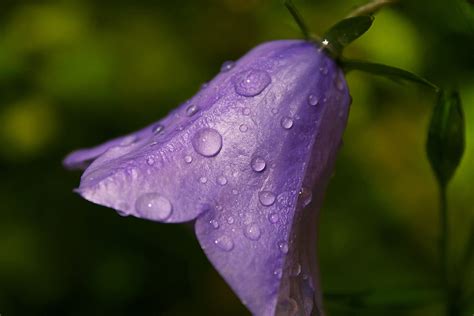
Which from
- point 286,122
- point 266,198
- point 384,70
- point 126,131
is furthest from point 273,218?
point 126,131

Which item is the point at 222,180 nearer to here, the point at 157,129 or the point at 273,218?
the point at 273,218

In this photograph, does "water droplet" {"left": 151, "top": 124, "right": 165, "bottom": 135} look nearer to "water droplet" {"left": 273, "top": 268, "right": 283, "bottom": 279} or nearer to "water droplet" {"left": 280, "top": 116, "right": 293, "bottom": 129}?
"water droplet" {"left": 280, "top": 116, "right": 293, "bottom": 129}

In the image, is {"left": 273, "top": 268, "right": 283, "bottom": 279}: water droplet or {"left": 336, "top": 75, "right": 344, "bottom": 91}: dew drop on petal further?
{"left": 336, "top": 75, "right": 344, "bottom": 91}: dew drop on petal

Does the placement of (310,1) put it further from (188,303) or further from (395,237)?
(188,303)

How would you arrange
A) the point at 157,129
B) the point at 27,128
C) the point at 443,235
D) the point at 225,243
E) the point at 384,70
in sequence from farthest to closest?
1. the point at 27,128
2. the point at 443,235
3. the point at 157,129
4. the point at 384,70
5. the point at 225,243

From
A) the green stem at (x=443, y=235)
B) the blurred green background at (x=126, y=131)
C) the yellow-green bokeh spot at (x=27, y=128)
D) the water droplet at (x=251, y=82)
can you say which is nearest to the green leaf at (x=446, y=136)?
the green stem at (x=443, y=235)

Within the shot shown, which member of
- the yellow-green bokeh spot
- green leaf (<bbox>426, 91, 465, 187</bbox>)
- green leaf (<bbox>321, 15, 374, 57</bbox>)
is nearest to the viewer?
green leaf (<bbox>321, 15, 374, 57</bbox>)

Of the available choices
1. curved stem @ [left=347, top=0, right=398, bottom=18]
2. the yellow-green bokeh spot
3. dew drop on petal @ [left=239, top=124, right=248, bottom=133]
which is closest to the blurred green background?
the yellow-green bokeh spot
